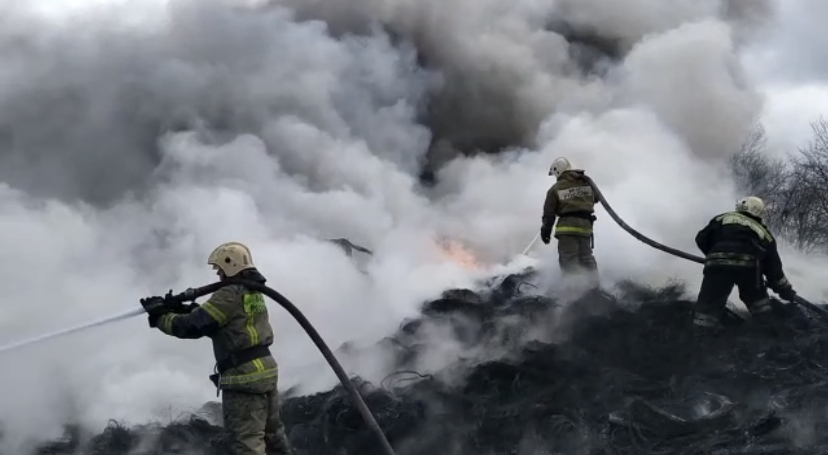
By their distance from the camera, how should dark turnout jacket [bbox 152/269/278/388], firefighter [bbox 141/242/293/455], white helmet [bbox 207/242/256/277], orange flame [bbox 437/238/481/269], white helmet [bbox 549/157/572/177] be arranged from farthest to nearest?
orange flame [bbox 437/238/481/269] → white helmet [bbox 549/157/572/177] → white helmet [bbox 207/242/256/277] → firefighter [bbox 141/242/293/455] → dark turnout jacket [bbox 152/269/278/388]

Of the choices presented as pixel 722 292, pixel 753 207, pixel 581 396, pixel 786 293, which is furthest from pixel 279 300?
pixel 786 293

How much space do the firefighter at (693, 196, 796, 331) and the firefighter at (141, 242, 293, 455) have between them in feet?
16.3

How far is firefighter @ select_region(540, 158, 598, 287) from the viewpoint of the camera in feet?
35.2

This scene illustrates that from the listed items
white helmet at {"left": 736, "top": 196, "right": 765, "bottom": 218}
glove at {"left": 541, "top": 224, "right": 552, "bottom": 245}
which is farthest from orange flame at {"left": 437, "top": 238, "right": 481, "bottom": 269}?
white helmet at {"left": 736, "top": 196, "right": 765, "bottom": 218}

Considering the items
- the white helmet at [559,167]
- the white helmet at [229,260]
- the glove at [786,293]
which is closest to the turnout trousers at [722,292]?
the glove at [786,293]

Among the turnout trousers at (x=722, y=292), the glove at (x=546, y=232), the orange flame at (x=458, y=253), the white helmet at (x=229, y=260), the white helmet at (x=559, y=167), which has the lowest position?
the white helmet at (x=229, y=260)

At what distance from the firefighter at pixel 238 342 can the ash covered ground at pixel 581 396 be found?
4.43 ft

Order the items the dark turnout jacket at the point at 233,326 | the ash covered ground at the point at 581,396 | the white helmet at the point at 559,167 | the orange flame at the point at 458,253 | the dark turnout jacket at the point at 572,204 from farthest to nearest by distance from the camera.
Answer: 1. the orange flame at the point at 458,253
2. the white helmet at the point at 559,167
3. the dark turnout jacket at the point at 572,204
4. the ash covered ground at the point at 581,396
5. the dark turnout jacket at the point at 233,326

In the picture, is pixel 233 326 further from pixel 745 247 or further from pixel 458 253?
pixel 458 253

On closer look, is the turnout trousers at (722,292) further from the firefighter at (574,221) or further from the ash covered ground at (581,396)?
the firefighter at (574,221)

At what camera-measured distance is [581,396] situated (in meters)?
8.18

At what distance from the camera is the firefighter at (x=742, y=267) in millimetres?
9164

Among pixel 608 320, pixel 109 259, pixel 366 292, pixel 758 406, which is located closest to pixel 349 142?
pixel 109 259

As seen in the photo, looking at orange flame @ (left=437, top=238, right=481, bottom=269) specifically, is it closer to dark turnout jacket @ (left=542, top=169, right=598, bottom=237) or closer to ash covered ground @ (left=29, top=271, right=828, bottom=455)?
dark turnout jacket @ (left=542, top=169, right=598, bottom=237)
